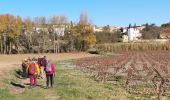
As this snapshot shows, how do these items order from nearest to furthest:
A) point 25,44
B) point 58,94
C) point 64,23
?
point 58,94 → point 25,44 → point 64,23

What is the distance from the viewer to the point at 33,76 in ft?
78.8

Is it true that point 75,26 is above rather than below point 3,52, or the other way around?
above

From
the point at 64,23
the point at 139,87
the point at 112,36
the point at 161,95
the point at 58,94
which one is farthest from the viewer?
the point at 112,36

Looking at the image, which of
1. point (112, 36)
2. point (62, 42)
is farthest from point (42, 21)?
point (112, 36)

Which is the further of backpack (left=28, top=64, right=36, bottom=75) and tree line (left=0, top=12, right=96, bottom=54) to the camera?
tree line (left=0, top=12, right=96, bottom=54)

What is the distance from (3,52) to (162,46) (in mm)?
44453

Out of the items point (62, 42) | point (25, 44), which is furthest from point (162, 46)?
point (25, 44)

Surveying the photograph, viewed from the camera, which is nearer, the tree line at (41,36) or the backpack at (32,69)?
the backpack at (32,69)

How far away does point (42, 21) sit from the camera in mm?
134125

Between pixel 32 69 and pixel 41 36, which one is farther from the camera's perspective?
pixel 41 36

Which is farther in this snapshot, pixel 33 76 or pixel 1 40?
pixel 1 40

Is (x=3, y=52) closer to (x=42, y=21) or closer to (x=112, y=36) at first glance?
(x=42, y=21)

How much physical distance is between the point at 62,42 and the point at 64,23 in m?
12.8

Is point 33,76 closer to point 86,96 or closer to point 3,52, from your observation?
point 86,96
